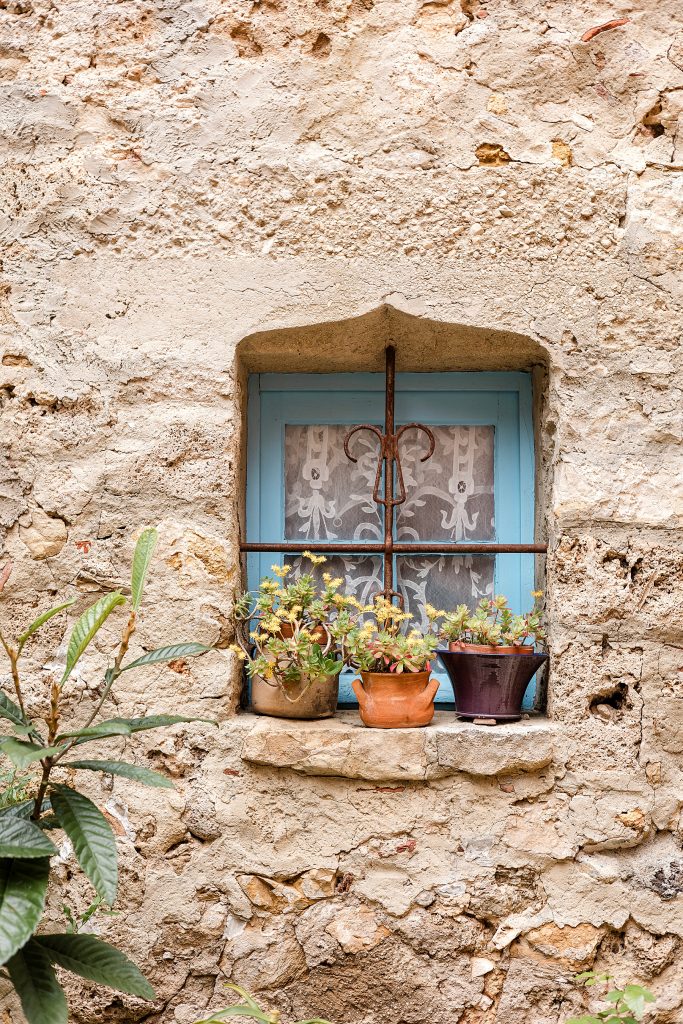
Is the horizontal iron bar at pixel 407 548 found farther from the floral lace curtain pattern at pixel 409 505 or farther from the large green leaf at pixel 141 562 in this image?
the large green leaf at pixel 141 562

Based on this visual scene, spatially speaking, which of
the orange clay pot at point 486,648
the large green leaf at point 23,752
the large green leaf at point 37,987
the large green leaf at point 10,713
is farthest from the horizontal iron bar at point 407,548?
the large green leaf at point 37,987

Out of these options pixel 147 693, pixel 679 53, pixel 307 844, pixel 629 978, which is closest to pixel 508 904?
pixel 629 978

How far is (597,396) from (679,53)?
839mm

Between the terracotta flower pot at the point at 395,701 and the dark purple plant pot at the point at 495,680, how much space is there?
0.10 meters

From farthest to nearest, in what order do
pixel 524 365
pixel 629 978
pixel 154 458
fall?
pixel 524 365 → pixel 154 458 → pixel 629 978

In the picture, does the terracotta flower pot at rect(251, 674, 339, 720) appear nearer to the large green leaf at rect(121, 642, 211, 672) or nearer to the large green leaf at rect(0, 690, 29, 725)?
the large green leaf at rect(121, 642, 211, 672)

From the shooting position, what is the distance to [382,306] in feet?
6.48

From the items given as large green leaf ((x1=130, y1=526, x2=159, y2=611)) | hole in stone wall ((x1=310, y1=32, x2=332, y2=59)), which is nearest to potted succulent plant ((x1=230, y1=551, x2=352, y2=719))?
large green leaf ((x1=130, y1=526, x2=159, y2=611))

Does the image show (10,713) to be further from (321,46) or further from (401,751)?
(321,46)

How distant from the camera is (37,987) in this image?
1.29 meters

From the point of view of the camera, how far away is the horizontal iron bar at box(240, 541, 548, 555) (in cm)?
206

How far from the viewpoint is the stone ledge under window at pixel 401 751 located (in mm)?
1864

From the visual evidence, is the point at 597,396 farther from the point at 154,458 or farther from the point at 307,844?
the point at 307,844

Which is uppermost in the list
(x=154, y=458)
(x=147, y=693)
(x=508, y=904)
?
(x=154, y=458)
